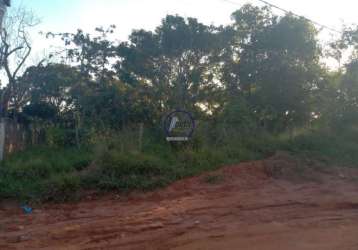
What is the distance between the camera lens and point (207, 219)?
723 cm

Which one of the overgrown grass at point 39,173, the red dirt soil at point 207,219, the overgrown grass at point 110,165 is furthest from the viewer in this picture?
the overgrown grass at point 110,165

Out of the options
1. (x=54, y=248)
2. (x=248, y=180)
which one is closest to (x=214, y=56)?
(x=248, y=180)

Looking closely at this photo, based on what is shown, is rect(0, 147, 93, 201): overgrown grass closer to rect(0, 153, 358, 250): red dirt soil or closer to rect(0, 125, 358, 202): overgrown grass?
rect(0, 125, 358, 202): overgrown grass

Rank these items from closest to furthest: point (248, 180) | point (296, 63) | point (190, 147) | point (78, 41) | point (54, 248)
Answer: point (54, 248)
point (248, 180)
point (190, 147)
point (296, 63)
point (78, 41)

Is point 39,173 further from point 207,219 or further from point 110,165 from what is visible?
point 207,219

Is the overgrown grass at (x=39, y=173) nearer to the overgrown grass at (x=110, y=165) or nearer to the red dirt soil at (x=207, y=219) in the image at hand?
the overgrown grass at (x=110, y=165)

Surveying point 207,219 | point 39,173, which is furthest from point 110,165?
point 207,219

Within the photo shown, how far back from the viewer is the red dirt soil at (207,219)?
235 inches

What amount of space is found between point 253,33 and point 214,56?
205 cm

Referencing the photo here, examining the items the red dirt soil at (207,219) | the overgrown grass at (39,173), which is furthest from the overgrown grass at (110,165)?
the red dirt soil at (207,219)

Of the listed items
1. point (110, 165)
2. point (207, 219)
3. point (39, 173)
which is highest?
point (110, 165)

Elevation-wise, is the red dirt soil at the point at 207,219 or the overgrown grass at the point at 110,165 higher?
the overgrown grass at the point at 110,165

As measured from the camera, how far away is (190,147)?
1166 centimetres

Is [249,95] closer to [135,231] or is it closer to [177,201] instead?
[177,201]
